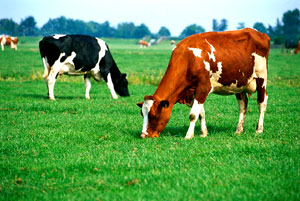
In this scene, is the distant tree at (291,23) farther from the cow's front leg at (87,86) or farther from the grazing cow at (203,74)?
the grazing cow at (203,74)

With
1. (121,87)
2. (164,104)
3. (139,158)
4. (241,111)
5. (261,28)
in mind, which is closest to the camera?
(139,158)

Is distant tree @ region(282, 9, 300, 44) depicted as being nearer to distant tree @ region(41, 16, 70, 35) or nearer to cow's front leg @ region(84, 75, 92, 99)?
distant tree @ region(41, 16, 70, 35)

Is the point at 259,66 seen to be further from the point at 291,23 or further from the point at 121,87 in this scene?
the point at 291,23

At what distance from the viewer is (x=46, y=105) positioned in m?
14.4

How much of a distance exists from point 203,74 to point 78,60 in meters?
9.26

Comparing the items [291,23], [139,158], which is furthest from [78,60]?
[291,23]

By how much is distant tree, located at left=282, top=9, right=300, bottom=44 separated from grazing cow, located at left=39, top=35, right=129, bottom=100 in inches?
5930

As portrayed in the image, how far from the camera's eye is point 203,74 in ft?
29.3

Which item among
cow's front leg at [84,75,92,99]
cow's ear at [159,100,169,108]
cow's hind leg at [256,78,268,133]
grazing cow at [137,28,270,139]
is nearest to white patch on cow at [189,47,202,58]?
grazing cow at [137,28,270,139]

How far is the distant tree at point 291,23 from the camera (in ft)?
521

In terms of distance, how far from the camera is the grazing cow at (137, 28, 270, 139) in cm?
897

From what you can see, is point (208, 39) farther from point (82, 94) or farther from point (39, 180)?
point (82, 94)

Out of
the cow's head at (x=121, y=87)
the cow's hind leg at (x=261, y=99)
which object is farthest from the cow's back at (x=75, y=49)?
the cow's hind leg at (x=261, y=99)

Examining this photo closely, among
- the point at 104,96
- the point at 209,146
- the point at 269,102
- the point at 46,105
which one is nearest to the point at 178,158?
the point at 209,146
